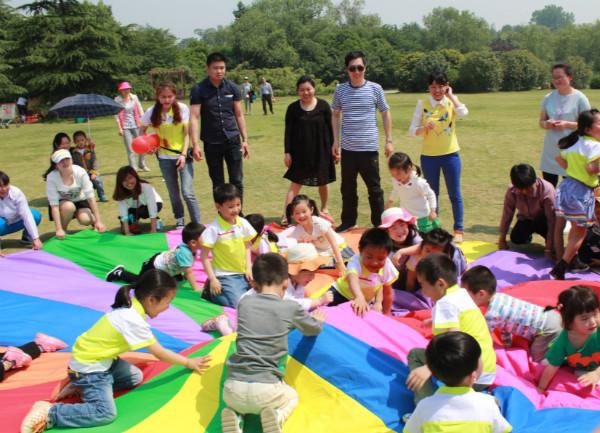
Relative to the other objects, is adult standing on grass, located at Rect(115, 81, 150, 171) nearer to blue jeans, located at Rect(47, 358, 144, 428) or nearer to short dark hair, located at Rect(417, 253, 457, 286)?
blue jeans, located at Rect(47, 358, 144, 428)

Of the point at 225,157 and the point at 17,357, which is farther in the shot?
the point at 225,157

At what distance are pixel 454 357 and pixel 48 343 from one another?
10.4 ft

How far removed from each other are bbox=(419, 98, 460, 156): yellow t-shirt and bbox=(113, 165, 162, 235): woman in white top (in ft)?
11.3

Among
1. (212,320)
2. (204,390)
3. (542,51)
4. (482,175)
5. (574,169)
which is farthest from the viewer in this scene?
(542,51)

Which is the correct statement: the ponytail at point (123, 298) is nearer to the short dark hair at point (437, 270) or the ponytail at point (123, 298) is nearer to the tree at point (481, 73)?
the short dark hair at point (437, 270)

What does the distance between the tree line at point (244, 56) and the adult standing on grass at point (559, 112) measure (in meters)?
32.2

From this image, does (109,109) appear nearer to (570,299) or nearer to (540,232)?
(540,232)

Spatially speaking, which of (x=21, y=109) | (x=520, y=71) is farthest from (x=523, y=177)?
(x=520, y=71)

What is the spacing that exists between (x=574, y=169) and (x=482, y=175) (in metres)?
5.01

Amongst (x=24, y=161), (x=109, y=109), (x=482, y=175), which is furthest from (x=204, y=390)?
(x=24, y=161)

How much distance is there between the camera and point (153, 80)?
38.0m

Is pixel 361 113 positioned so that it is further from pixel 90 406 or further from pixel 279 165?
pixel 279 165

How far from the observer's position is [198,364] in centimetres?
372

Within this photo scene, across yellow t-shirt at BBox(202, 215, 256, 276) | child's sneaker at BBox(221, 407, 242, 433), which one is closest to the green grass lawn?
yellow t-shirt at BBox(202, 215, 256, 276)
